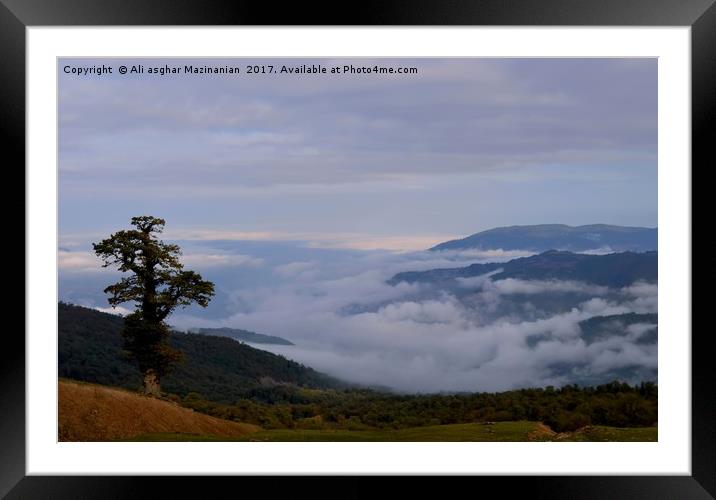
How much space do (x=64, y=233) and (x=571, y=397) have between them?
6087 millimetres

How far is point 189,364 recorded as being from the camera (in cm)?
902

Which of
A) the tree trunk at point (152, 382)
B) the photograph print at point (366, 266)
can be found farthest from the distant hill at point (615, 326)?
the tree trunk at point (152, 382)

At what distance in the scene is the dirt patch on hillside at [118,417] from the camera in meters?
6.84

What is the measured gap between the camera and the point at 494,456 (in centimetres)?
523

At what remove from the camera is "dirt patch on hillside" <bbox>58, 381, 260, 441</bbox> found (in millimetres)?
6844

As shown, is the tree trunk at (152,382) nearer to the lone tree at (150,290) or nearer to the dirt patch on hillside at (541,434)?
the lone tree at (150,290)

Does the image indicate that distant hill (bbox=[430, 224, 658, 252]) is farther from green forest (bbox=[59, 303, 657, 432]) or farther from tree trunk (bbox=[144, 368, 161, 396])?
tree trunk (bbox=[144, 368, 161, 396])

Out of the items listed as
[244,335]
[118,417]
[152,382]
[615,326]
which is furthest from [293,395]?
[615,326]

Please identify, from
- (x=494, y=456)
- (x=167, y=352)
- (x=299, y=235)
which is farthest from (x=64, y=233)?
(x=494, y=456)

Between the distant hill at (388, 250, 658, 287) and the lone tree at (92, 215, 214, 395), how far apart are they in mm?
2458

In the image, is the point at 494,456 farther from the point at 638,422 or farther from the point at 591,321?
the point at 591,321

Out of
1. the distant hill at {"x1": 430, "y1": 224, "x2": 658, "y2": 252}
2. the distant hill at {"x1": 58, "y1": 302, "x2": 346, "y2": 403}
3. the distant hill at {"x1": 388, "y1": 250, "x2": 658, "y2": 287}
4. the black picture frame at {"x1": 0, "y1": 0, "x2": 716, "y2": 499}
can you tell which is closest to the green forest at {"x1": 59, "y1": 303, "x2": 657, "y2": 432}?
the distant hill at {"x1": 58, "y1": 302, "x2": 346, "y2": 403}

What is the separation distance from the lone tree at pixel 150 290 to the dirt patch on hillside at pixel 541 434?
366 centimetres

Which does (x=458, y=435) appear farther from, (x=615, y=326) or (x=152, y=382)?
(x=152, y=382)
